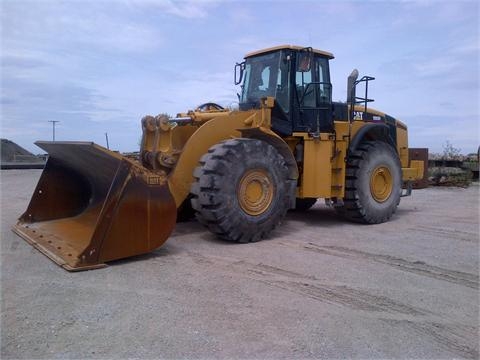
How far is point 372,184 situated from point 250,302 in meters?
5.10

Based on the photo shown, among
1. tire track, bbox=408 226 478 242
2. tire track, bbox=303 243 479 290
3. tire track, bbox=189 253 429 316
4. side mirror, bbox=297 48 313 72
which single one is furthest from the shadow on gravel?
tire track, bbox=408 226 478 242

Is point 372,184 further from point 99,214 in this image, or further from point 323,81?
point 99,214

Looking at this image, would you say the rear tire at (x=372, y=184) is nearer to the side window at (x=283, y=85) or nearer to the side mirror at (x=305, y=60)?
the side window at (x=283, y=85)

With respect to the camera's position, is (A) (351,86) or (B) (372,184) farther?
(B) (372,184)

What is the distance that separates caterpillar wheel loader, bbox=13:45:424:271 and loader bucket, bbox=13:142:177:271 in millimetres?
14

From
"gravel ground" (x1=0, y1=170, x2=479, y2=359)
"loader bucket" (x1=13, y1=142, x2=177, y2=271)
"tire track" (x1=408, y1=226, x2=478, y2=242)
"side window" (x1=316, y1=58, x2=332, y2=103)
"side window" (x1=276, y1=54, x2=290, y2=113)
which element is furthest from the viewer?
"side window" (x1=316, y1=58, x2=332, y2=103)

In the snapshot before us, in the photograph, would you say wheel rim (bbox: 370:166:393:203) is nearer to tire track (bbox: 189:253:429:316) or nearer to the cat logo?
the cat logo

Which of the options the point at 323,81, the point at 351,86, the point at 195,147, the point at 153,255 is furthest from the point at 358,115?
the point at 153,255

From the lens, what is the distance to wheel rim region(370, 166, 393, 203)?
878 centimetres

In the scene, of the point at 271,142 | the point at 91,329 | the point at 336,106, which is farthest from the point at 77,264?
the point at 336,106

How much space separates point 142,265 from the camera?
5312mm

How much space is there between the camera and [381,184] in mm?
8984

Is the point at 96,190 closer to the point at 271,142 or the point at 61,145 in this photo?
the point at 61,145

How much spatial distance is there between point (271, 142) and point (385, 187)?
2.81 m
